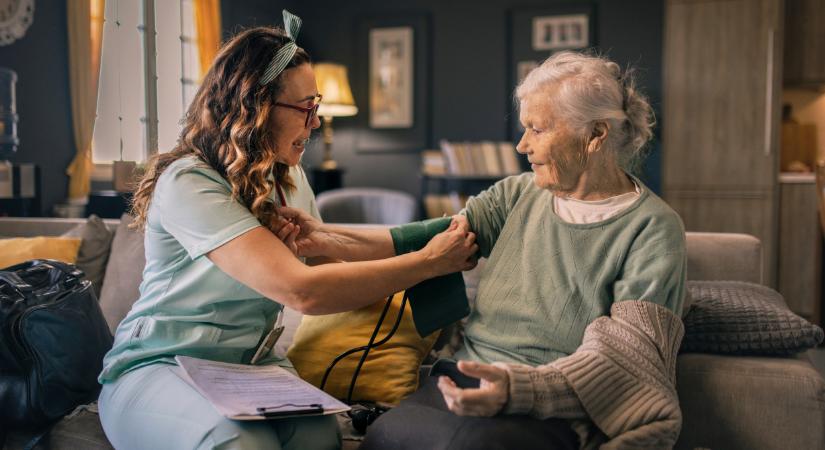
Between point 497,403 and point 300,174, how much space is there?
95 cm

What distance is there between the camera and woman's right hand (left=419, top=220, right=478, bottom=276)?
5.76ft

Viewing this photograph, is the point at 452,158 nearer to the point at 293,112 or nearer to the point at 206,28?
the point at 206,28

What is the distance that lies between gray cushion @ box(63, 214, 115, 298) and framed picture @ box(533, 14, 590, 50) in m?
4.38

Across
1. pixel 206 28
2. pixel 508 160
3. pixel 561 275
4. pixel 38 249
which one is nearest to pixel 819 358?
pixel 508 160

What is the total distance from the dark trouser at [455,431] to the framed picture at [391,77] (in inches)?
205

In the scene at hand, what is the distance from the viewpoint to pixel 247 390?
150cm

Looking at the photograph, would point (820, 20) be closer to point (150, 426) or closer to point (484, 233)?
point (484, 233)

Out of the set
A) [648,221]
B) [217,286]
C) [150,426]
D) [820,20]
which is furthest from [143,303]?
[820,20]

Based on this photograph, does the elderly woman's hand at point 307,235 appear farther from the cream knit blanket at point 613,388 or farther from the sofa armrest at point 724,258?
the sofa armrest at point 724,258

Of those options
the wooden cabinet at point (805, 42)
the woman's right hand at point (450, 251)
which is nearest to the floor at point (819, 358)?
the wooden cabinet at point (805, 42)

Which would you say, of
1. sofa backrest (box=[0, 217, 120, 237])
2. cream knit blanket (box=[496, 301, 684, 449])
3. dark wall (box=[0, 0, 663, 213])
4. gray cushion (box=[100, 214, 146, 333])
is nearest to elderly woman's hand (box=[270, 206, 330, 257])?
cream knit blanket (box=[496, 301, 684, 449])

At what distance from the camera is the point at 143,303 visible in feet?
5.51

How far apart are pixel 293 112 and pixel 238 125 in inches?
5.8

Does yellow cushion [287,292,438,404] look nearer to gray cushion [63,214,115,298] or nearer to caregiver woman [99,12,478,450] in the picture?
caregiver woman [99,12,478,450]
